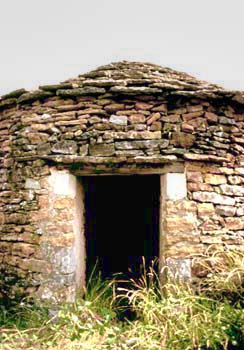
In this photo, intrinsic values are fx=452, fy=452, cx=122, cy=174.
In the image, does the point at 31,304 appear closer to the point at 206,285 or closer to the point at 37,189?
the point at 37,189

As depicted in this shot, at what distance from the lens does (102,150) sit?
5.12 meters

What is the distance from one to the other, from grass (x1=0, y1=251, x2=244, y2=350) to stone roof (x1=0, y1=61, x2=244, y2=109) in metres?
1.86

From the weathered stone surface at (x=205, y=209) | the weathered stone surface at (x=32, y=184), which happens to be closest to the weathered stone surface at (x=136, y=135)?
the weathered stone surface at (x=205, y=209)

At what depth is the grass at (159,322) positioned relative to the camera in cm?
384

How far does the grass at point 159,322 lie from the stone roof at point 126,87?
6.09 feet

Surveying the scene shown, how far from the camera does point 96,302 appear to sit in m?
5.04

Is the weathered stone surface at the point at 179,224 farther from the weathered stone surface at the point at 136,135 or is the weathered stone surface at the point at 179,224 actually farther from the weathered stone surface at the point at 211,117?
the weathered stone surface at the point at 211,117

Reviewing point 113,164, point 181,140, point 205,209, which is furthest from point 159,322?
point 181,140

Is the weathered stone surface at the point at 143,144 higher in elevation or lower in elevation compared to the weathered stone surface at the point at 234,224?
higher

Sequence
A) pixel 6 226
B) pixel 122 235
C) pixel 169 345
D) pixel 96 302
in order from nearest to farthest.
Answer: pixel 169 345, pixel 96 302, pixel 6 226, pixel 122 235

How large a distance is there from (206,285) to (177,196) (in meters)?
1.04

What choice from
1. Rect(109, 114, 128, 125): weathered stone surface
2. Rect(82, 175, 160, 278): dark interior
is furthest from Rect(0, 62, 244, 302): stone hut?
Rect(82, 175, 160, 278): dark interior

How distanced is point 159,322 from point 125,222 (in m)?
3.57

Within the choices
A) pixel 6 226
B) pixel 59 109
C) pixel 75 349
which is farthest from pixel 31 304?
pixel 59 109
